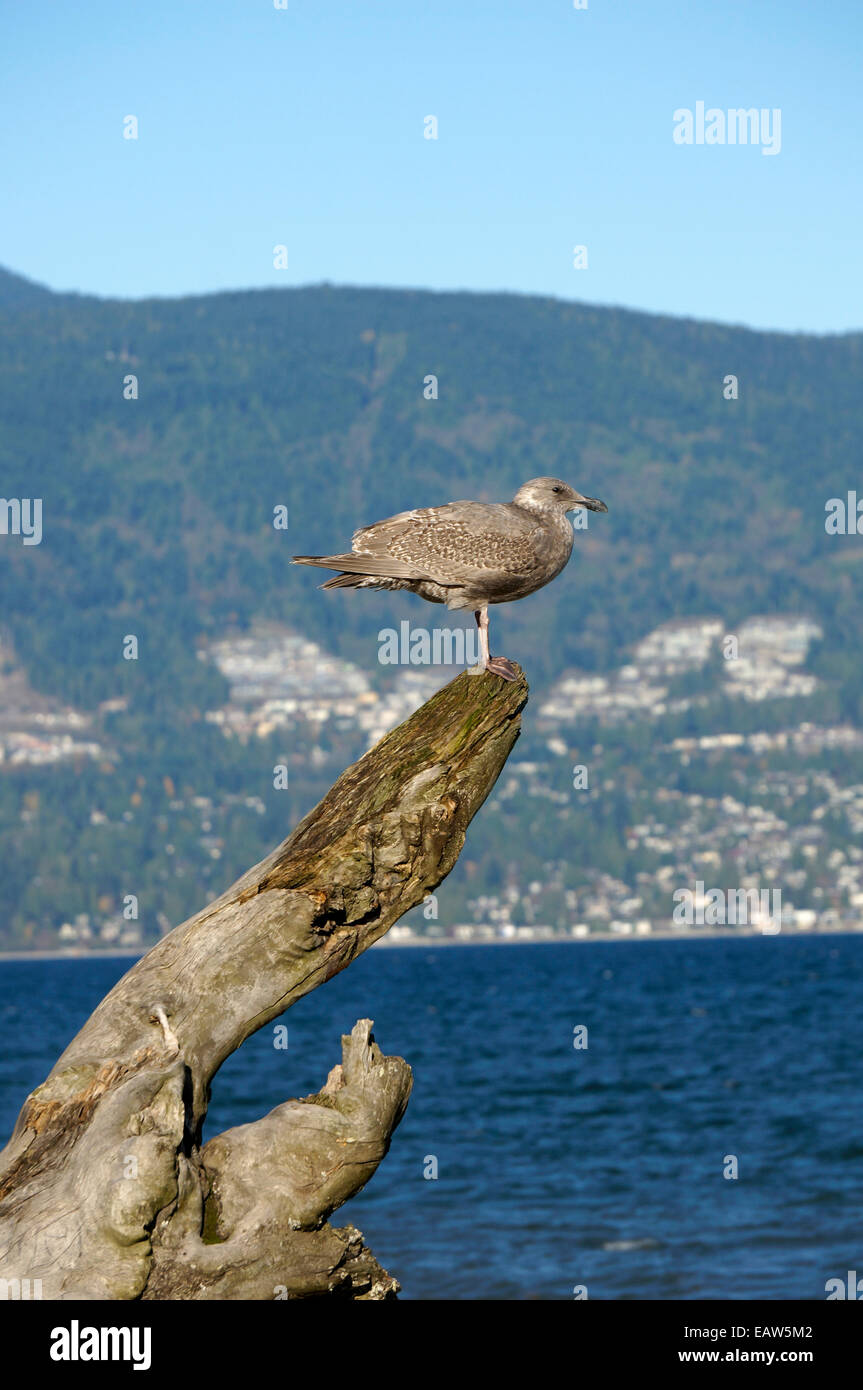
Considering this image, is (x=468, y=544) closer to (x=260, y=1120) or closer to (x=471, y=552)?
(x=471, y=552)

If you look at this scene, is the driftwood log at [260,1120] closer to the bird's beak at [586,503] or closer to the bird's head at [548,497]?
the bird's head at [548,497]

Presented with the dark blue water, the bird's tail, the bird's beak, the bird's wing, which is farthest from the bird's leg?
the dark blue water

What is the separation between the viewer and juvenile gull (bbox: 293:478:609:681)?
8.90 meters

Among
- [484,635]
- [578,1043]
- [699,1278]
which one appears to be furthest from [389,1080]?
[578,1043]

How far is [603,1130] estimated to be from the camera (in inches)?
1873

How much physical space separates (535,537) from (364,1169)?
3.72m

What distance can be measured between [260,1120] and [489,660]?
2.91 m

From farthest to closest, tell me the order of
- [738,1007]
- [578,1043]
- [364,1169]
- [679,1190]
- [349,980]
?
1. [349,980]
2. [738,1007]
3. [578,1043]
4. [679,1190]
5. [364,1169]

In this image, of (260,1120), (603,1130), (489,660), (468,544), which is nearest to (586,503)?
(468,544)

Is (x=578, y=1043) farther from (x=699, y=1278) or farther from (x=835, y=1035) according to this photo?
(x=699, y=1278)

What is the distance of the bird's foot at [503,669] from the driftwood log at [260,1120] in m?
0.10

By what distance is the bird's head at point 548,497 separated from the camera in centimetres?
931

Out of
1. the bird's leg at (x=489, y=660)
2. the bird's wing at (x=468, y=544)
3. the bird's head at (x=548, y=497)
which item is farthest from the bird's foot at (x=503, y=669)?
the bird's head at (x=548, y=497)

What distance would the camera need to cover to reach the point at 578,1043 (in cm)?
7300
